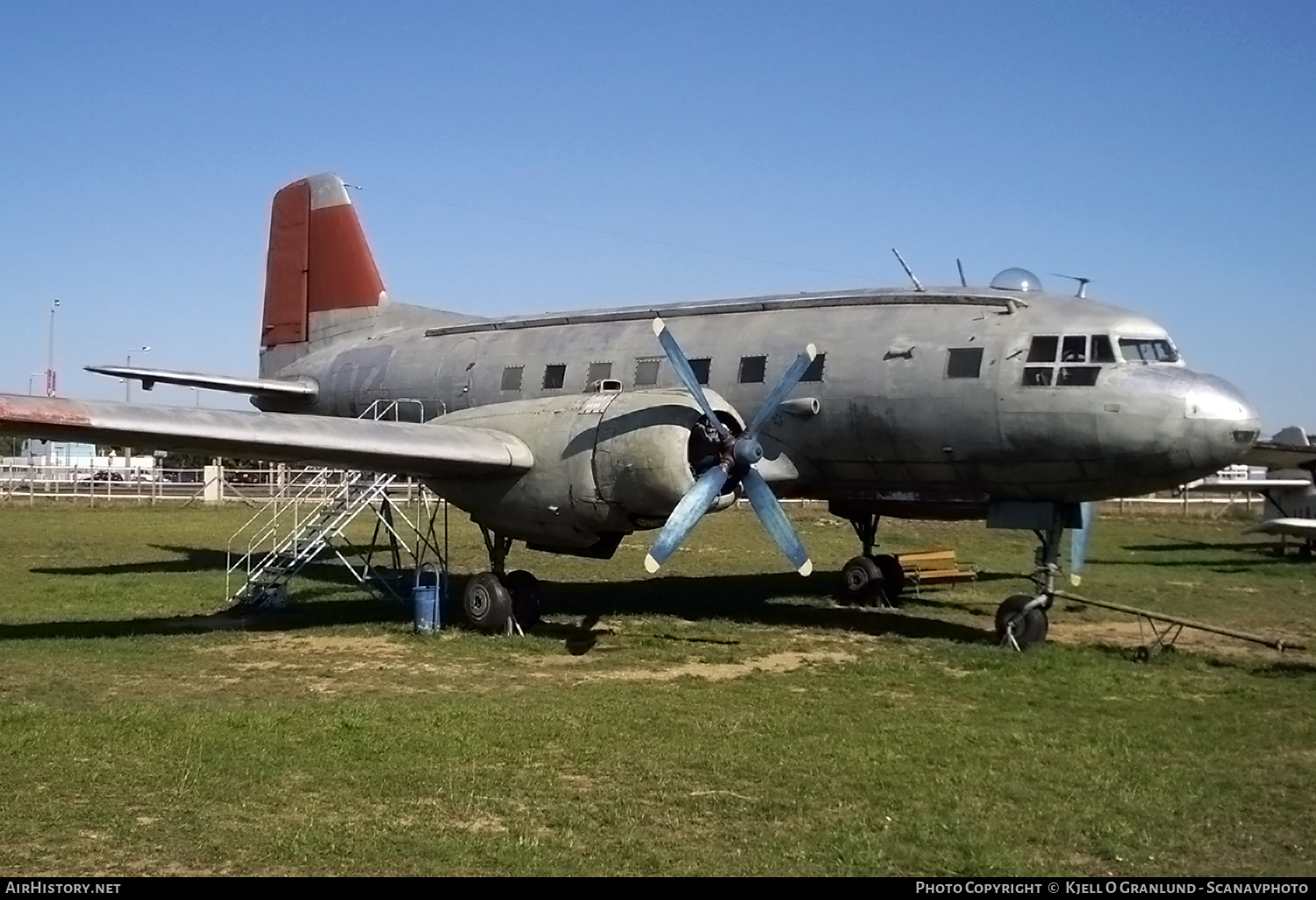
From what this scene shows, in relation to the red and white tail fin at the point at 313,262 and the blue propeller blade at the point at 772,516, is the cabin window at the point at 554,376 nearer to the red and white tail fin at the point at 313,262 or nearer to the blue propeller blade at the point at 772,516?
the blue propeller blade at the point at 772,516

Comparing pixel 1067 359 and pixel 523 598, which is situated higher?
pixel 1067 359

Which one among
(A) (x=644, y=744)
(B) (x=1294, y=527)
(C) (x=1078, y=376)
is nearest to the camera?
(A) (x=644, y=744)

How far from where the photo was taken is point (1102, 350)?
13664mm

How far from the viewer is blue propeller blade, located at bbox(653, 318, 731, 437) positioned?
1386cm

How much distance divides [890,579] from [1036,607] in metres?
4.79

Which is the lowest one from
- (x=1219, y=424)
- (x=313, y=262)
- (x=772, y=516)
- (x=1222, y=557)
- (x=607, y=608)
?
(x=607, y=608)

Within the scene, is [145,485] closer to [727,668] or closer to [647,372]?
[647,372]

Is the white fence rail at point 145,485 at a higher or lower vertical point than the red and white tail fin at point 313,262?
lower

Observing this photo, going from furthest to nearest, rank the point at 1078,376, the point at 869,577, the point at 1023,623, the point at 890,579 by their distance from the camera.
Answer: the point at 890,579 → the point at 869,577 → the point at 1023,623 → the point at 1078,376

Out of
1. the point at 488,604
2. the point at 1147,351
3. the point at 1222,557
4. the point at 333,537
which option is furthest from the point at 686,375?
the point at 1222,557

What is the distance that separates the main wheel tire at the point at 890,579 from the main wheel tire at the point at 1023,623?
4.42 m

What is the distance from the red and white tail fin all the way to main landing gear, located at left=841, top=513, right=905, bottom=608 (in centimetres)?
994

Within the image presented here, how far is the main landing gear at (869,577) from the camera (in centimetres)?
1855

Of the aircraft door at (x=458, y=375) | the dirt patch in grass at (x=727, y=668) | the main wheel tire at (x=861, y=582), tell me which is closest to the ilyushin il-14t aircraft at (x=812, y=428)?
the dirt patch in grass at (x=727, y=668)
